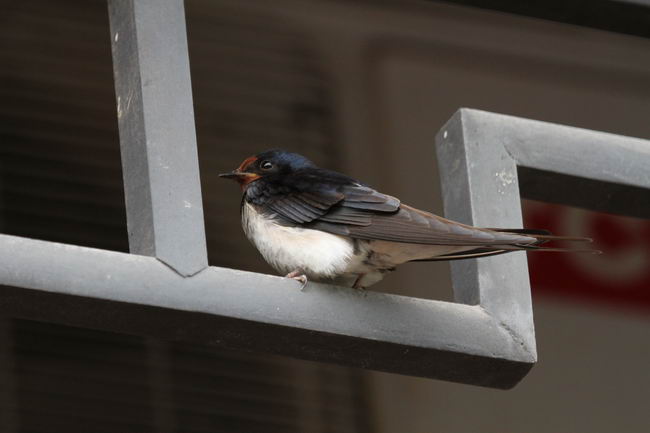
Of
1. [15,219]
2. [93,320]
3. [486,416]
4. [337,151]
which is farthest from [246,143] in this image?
[93,320]

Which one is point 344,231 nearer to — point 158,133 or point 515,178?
point 515,178

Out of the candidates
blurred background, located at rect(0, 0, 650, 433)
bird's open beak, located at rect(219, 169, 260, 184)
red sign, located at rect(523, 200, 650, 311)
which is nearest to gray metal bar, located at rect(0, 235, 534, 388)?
bird's open beak, located at rect(219, 169, 260, 184)

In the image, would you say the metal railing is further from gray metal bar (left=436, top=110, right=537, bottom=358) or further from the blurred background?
the blurred background

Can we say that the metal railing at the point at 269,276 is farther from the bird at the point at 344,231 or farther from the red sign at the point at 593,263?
the red sign at the point at 593,263

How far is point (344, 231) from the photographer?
1899mm

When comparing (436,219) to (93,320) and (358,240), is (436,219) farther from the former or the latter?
(93,320)

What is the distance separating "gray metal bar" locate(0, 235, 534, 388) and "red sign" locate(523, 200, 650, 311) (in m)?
2.12

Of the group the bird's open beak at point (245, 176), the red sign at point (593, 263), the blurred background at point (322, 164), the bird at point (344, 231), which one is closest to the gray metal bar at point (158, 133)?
the bird at point (344, 231)

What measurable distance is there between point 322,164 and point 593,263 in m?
0.68

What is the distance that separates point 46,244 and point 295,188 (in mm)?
592

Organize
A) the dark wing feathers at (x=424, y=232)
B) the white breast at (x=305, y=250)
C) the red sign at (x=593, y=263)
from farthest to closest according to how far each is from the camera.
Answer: the red sign at (x=593, y=263), the white breast at (x=305, y=250), the dark wing feathers at (x=424, y=232)

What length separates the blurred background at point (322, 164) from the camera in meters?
3.66

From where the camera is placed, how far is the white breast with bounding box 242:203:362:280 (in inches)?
77.9

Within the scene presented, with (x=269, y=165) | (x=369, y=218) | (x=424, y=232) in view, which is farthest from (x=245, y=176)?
(x=424, y=232)
